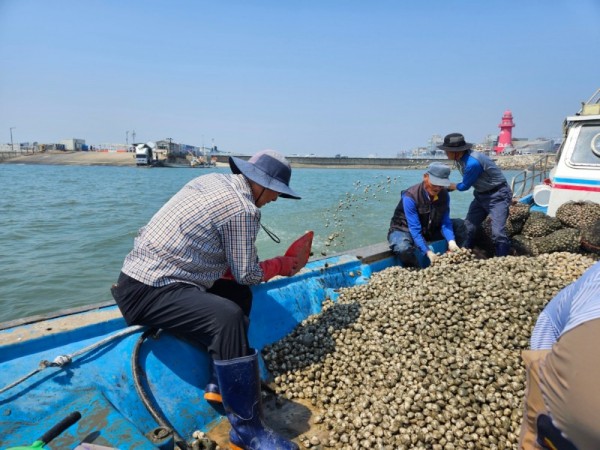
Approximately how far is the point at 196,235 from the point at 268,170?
0.64 meters

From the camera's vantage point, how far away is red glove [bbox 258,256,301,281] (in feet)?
9.79

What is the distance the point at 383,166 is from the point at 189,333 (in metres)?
67.2

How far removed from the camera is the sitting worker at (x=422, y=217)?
16.0 feet

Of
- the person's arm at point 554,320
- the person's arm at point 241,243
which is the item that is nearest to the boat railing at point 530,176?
the person's arm at point 554,320

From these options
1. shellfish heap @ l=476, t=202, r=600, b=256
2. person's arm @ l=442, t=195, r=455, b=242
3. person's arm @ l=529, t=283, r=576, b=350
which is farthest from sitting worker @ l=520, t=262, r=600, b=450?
shellfish heap @ l=476, t=202, r=600, b=256

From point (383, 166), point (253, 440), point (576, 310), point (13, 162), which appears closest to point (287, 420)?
point (253, 440)

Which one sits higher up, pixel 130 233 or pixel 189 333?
pixel 189 333

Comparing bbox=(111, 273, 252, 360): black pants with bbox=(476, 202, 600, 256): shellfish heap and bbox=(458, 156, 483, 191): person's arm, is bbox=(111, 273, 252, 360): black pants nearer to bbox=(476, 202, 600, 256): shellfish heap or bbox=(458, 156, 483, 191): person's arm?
bbox=(458, 156, 483, 191): person's arm

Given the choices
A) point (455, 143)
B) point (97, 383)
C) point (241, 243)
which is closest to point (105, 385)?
point (97, 383)

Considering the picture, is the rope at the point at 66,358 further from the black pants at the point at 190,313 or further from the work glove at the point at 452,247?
the work glove at the point at 452,247

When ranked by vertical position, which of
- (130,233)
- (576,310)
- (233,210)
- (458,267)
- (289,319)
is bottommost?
(130,233)

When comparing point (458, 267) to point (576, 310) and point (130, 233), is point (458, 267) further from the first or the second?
point (130, 233)

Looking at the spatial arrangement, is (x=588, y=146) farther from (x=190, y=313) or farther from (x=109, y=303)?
(x=109, y=303)

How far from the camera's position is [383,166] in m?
67.3
